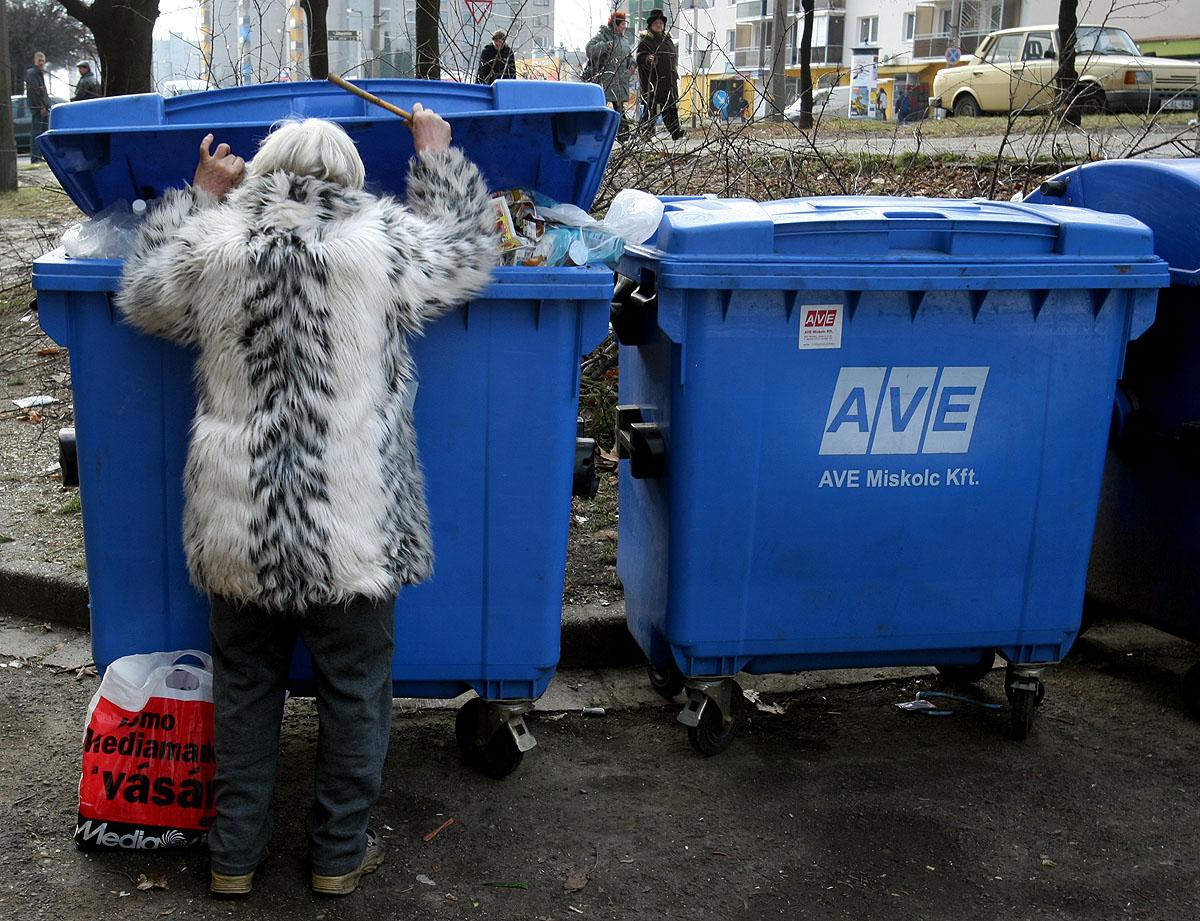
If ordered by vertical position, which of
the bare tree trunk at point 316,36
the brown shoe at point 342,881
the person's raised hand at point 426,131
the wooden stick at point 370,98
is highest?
the bare tree trunk at point 316,36

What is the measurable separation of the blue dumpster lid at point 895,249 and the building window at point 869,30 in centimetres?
5717

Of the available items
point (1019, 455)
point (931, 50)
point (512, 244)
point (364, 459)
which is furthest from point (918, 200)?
point (931, 50)

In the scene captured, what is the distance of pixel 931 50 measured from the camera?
50.9 m

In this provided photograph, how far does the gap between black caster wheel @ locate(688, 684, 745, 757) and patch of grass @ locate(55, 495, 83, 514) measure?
2643 millimetres

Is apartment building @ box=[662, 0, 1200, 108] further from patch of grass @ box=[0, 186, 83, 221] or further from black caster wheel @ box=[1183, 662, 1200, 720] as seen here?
black caster wheel @ box=[1183, 662, 1200, 720]

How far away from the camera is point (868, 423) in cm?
337

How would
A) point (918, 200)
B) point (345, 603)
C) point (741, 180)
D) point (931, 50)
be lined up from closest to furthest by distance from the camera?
point (345, 603)
point (918, 200)
point (741, 180)
point (931, 50)

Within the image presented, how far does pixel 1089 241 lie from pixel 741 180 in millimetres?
3406

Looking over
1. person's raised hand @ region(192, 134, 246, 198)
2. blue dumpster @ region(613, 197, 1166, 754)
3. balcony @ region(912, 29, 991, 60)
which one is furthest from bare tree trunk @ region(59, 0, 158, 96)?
balcony @ region(912, 29, 991, 60)

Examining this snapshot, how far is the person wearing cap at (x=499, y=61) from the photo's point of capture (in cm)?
670

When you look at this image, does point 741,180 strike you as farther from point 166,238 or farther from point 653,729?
point 166,238

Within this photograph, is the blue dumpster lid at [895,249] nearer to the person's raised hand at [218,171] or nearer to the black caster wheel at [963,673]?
the person's raised hand at [218,171]

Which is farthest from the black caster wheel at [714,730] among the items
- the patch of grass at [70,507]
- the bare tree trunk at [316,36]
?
the bare tree trunk at [316,36]

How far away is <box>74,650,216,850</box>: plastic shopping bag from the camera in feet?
9.66
